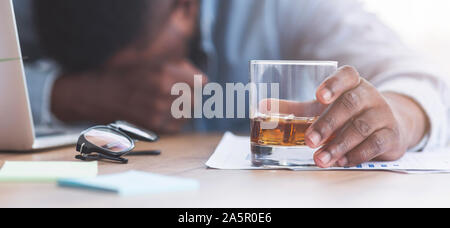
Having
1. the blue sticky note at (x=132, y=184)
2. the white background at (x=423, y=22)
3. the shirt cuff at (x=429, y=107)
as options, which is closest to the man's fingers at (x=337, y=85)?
the blue sticky note at (x=132, y=184)

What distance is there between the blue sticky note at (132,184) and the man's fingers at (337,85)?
0.85 ft

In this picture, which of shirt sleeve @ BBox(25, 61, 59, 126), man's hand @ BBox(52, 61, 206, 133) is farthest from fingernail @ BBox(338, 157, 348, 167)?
shirt sleeve @ BBox(25, 61, 59, 126)

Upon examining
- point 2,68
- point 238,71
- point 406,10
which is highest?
point 406,10

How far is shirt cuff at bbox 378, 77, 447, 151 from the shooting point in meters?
1.14

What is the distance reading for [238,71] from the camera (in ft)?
6.77

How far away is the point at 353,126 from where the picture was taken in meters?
0.86

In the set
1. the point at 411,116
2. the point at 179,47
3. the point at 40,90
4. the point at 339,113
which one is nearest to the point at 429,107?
the point at 411,116

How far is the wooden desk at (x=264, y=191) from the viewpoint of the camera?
23.4 inches

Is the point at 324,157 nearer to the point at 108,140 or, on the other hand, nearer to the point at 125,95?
the point at 108,140

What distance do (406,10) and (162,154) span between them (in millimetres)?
2857

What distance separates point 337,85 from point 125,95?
118 centimetres

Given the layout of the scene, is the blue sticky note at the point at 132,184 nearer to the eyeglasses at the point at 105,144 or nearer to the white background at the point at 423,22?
the eyeglasses at the point at 105,144
